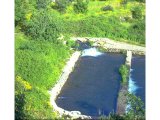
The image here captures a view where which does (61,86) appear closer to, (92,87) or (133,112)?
(92,87)

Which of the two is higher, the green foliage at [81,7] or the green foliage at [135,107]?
the green foliage at [81,7]

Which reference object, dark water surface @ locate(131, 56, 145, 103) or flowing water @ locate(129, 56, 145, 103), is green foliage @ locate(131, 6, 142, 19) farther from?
flowing water @ locate(129, 56, 145, 103)

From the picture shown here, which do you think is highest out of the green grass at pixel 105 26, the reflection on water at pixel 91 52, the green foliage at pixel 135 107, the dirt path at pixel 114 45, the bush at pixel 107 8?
the bush at pixel 107 8

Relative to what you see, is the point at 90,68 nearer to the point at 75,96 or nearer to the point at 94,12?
the point at 75,96

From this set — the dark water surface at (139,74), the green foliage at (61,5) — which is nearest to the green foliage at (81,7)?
the green foliage at (61,5)

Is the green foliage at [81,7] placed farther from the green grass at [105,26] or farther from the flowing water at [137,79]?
the flowing water at [137,79]

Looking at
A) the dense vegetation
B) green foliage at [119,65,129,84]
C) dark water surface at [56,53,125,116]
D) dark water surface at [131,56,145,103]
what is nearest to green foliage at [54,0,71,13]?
the dense vegetation

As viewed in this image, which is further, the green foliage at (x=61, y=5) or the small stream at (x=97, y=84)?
the green foliage at (x=61, y=5)
